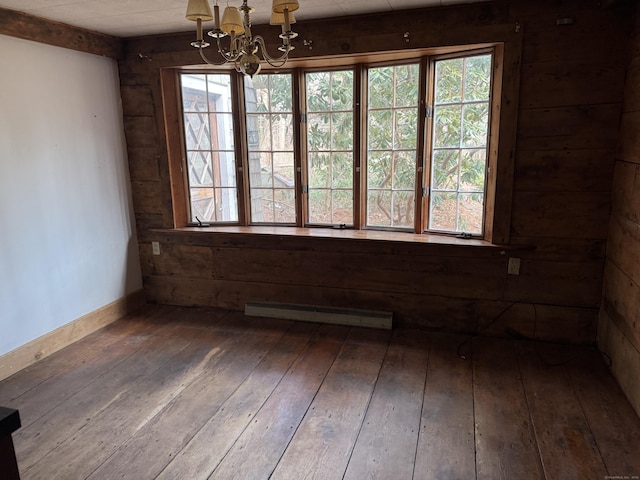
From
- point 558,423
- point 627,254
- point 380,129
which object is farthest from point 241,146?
point 558,423

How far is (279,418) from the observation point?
2.21 metres

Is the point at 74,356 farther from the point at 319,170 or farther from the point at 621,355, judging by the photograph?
the point at 621,355

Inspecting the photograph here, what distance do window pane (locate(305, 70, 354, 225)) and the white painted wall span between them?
1.54 m

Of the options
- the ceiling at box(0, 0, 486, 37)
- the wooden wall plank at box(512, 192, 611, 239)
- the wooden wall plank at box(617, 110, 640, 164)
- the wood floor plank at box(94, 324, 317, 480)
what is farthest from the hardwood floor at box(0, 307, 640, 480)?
the ceiling at box(0, 0, 486, 37)

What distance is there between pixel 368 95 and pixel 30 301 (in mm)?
2760

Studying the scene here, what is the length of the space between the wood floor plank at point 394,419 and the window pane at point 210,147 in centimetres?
185

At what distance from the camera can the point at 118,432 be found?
2121 mm

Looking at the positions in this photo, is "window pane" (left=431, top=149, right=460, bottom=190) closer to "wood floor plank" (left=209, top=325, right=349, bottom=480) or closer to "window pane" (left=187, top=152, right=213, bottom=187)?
"wood floor plank" (left=209, top=325, right=349, bottom=480)

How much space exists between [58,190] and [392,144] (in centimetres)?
241

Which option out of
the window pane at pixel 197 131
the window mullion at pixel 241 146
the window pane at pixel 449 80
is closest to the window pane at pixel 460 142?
the window pane at pixel 449 80

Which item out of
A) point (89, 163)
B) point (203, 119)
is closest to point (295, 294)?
point (203, 119)

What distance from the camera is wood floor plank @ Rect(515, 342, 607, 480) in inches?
72.0

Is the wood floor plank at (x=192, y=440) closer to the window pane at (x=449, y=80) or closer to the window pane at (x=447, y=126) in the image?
the window pane at (x=447, y=126)

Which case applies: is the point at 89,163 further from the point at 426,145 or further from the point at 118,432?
the point at 426,145
